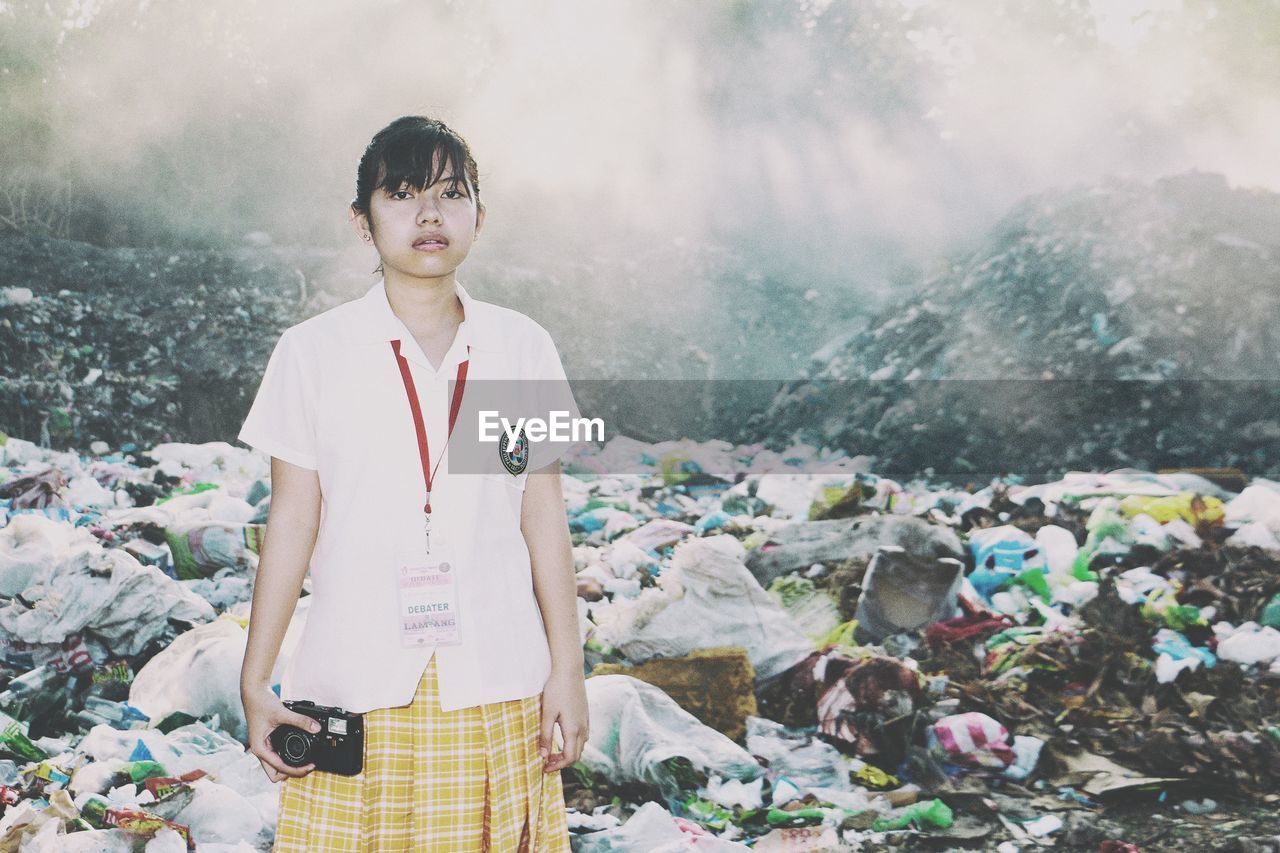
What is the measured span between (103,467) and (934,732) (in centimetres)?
362

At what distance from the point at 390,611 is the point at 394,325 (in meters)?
0.30

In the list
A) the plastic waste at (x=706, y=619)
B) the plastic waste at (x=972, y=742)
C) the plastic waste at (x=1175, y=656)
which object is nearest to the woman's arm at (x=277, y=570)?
the plastic waste at (x=706, y=619)

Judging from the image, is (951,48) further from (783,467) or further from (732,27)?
(783,467)

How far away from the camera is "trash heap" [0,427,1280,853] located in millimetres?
2475

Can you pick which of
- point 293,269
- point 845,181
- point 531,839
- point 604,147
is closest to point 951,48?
point 845,181

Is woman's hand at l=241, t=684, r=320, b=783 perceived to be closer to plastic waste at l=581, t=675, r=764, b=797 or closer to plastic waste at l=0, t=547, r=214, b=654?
plastic waste at l=581, t=675, r=764, b=797

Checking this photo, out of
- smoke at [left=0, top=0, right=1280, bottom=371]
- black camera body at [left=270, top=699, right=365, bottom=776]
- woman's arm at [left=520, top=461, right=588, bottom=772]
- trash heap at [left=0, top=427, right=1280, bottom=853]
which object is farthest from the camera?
smoke at [left=0, top=0, right=1280, bottom=371]

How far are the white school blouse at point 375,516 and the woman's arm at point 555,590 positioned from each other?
5 cm

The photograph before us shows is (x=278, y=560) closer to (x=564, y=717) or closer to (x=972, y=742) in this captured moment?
(x=564, y=717)

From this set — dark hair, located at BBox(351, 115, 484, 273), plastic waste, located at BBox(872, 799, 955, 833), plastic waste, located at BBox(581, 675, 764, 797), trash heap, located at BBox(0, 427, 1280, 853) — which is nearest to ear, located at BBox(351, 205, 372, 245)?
dark hair, located at BBox(351, 115, 484, 273)

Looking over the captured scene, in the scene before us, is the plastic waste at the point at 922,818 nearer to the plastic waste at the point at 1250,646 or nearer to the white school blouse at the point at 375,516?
the plastic waste at the point at 1250,646

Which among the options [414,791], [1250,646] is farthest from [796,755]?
[414,791]

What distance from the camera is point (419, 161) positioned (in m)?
1.16

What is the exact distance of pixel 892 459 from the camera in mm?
6508
